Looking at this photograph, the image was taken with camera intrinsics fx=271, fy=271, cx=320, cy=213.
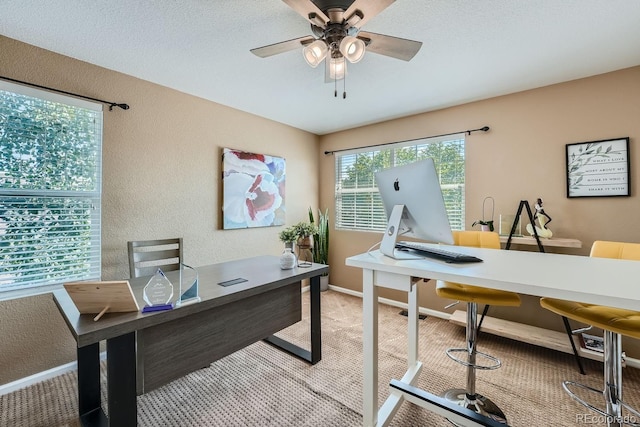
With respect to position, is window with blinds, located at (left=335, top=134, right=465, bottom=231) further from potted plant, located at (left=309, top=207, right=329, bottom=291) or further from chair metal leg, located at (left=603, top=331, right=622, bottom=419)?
chair metal leg, located at (left=603, top=331, right=622, bottom=419)

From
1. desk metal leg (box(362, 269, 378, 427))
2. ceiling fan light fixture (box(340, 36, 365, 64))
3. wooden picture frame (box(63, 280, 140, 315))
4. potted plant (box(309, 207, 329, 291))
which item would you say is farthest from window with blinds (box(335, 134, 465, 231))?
wooden picture frame (box(63, 280, 140, 315))

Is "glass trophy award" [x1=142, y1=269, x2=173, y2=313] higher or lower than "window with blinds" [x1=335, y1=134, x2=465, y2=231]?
lower

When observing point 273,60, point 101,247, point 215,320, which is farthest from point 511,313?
point 101,247

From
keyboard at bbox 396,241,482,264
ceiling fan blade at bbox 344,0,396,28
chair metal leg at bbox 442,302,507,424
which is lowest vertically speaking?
chair metal leg at bbox 442,302,507,424

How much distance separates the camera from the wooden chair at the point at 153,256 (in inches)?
88.4

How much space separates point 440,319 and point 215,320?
2.59 m

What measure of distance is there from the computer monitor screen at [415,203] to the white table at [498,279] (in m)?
0.15

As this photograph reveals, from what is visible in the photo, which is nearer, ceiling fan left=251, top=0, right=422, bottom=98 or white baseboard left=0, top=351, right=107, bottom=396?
ceiling fan left=251, top=0, right=422, bottom=98

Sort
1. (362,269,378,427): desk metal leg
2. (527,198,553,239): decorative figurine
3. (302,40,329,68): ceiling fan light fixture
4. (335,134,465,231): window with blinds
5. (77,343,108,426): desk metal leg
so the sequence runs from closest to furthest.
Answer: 1. (362,269,378,427): desk metal leg
2. (302,40,329,68): ceiling fan light fixture
3. (77,343,108,426): desk metal leg
4. (527,198,553,239): decorative figurine
5. (335,134,465,231): window with blinds

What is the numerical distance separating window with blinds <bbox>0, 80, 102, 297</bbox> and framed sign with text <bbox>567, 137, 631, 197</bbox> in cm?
416

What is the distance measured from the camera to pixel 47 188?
6.77ft

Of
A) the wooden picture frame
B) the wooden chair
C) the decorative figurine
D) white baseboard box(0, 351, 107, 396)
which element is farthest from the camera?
the decorative figurine

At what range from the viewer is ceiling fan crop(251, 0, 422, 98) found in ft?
4.39

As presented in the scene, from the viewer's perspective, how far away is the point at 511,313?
2.73 m
